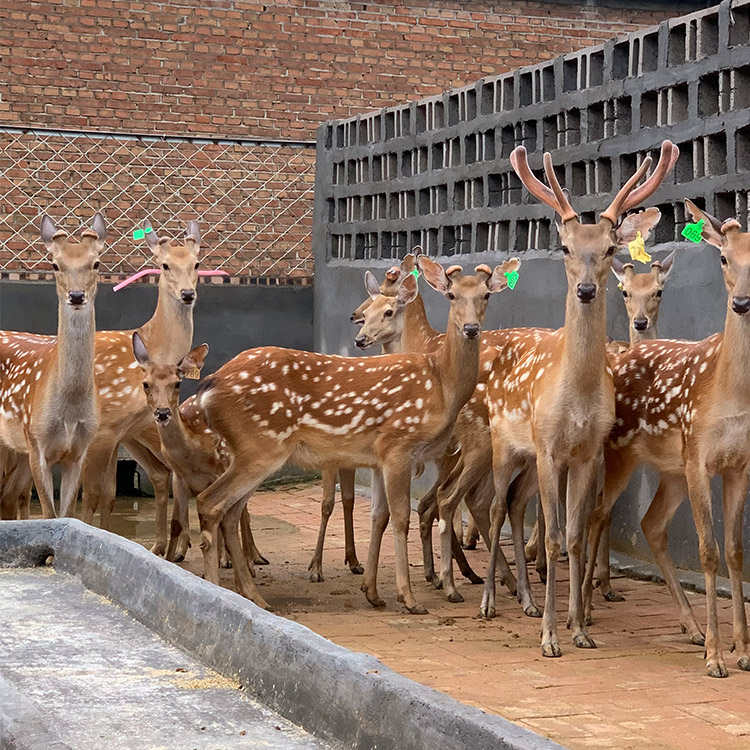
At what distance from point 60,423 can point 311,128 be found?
306 inches

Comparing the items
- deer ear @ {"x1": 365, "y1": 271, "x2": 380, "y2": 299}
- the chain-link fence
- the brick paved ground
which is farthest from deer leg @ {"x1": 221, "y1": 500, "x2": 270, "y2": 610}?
the chain-link fence

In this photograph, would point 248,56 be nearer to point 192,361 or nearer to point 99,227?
point 99,227

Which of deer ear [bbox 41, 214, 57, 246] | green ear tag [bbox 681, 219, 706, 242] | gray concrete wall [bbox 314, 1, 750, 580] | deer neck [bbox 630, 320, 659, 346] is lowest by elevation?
deer neck [bbox 630, 320, 659, 346]

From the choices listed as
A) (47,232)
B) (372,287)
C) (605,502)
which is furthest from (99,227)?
(605,502)

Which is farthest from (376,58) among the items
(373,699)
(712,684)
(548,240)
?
(373,699)

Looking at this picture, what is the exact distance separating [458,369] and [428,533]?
1.29m

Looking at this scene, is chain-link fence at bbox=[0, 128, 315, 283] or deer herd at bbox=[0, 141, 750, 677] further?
chain-link fence at bbox=[0, 128, 315, 283]

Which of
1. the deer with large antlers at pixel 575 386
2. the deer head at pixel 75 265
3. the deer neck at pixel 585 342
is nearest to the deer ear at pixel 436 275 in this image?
the deer with large antlers at pixel 575 386

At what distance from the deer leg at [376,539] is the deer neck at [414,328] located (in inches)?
56.4

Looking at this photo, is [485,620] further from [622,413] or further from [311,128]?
[311,128]

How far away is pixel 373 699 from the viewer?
8.91 feet

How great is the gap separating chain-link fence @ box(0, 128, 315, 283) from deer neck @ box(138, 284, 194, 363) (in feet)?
15.7

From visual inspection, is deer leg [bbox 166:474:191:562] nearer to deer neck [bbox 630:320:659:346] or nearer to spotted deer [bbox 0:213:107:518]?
spotted deer [bbox 0:213:107:518]

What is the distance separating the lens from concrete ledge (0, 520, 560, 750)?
98.2 inches
